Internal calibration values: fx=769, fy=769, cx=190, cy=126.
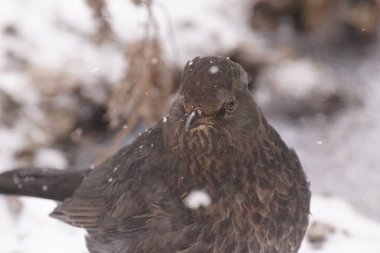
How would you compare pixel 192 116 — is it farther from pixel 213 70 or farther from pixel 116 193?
pixel 116 193

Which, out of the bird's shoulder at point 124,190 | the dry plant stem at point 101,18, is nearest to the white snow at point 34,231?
the bird's shoulder at point 124,190

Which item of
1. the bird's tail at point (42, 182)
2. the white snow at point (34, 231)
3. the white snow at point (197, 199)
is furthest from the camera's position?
the white snow at point (34, 231)

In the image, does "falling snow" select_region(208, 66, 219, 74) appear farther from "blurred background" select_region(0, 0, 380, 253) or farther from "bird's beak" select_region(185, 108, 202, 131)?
"blurred background" select_region(0, 0, 380, 253)

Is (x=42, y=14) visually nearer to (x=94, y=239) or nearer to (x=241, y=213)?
(x=94, y=239)

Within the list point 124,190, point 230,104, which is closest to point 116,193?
point 124,190

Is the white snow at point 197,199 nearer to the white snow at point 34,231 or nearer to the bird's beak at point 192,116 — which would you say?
the bird's beak at point 192,116

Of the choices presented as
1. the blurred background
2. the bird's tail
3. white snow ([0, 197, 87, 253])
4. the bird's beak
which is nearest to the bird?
the bird's beak

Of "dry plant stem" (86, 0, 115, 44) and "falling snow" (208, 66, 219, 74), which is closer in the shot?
"falling snow" (208, 66, 219, 74)
